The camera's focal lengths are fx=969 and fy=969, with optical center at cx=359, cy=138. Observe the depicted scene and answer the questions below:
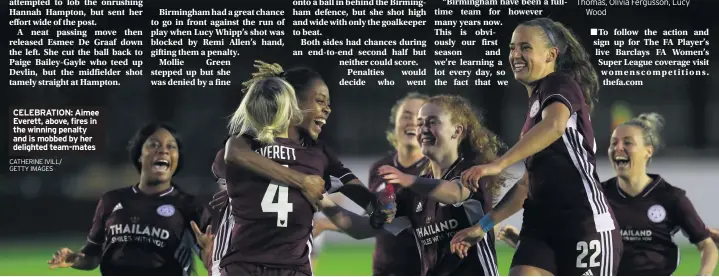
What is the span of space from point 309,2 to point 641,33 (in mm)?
2411

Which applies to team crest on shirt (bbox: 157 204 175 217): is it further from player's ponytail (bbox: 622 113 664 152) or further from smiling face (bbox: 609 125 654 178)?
player's ponytail (bbox: 622 113 664 152)

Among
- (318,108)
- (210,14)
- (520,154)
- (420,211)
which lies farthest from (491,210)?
(210,14)

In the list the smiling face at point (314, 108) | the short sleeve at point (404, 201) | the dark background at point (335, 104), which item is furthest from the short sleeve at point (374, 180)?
the smiling face at point (314, 108)

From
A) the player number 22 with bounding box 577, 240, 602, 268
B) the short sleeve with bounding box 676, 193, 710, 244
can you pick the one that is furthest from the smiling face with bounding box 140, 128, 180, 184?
the short sleeve with bounding box 676, 193, 710, 244

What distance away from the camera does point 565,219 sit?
516 cm

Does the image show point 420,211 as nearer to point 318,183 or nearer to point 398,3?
point 318,183

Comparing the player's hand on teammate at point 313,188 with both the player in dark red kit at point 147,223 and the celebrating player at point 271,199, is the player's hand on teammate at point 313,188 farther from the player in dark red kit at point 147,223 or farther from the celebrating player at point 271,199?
the player in dark red kit at point 147,223

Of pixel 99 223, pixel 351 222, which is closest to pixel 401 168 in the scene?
pixel 351 222

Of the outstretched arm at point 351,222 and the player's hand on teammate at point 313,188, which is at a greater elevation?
the player's hand on teammate at point 313,188

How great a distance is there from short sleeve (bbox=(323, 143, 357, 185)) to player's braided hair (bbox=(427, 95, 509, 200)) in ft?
2.37

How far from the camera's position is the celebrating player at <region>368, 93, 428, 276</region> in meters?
6.37

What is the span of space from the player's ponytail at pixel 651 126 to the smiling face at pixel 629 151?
36 millimetres

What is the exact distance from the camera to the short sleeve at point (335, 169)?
18.1 ft

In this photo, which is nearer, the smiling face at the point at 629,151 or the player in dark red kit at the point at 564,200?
the player in dark red kit at the point at 564,200
